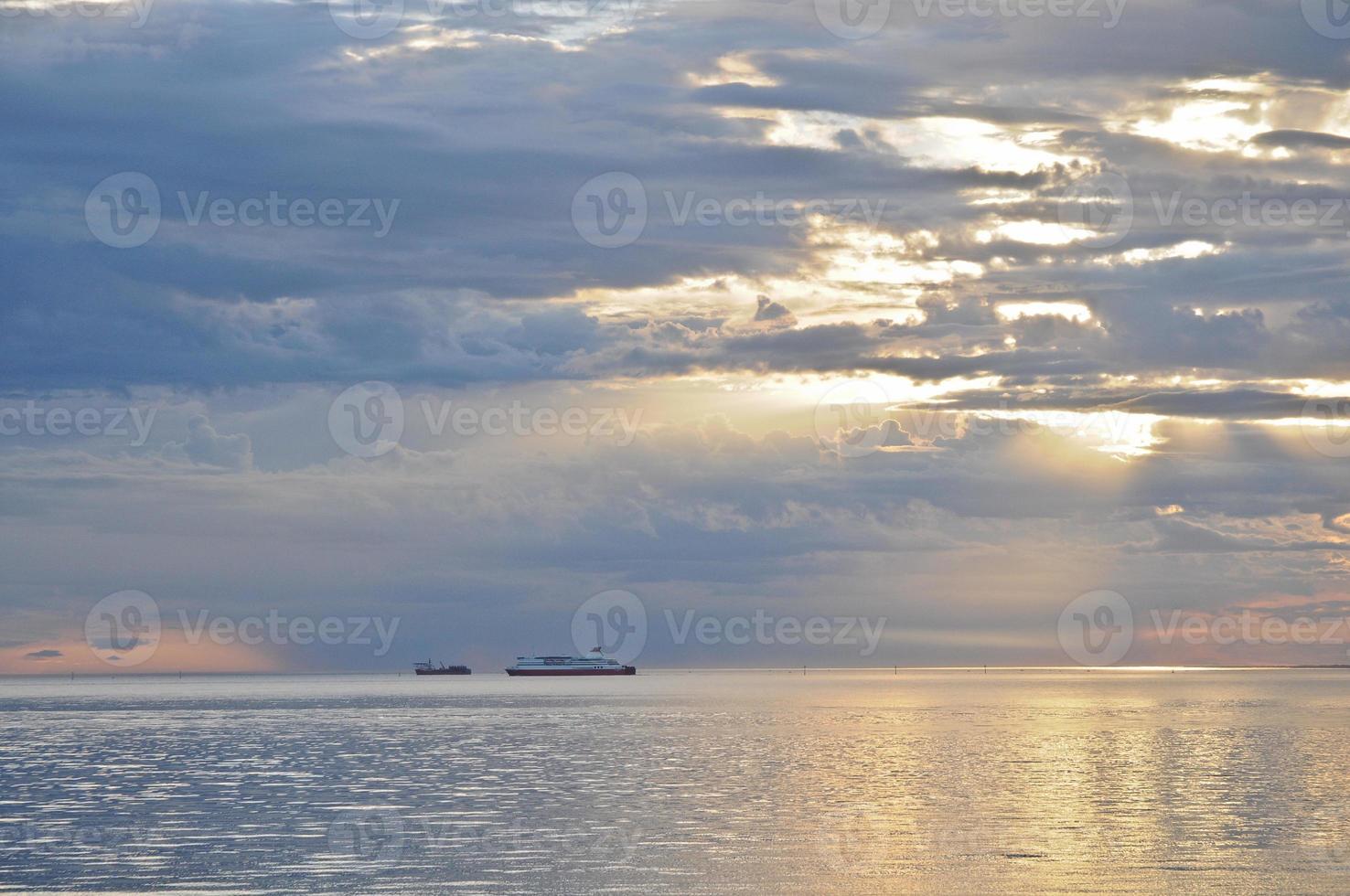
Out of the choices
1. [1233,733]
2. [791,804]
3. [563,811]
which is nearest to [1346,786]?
[791,804]

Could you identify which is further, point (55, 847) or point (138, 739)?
point (138, 739)

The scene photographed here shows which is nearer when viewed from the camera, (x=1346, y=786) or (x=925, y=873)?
(x=925, y=873)

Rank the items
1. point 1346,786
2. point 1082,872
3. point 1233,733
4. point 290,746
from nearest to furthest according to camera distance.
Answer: point 1082,872 < point 1346,786 < point 290,746 < point 1233,733

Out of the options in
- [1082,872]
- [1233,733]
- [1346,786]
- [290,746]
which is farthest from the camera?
[1233,733]

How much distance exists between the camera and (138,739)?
14788cm

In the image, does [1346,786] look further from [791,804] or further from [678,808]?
[678,808]

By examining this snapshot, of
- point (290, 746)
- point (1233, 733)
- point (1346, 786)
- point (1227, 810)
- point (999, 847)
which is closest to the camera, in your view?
point (999, 847)

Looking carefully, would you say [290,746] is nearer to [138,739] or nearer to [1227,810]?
[138,739]

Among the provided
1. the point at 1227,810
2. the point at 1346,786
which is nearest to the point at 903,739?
the point at 1346,786

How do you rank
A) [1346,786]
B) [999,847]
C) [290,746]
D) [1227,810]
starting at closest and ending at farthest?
[999,847]
[1227,810]
[1346,786]
[290,746]

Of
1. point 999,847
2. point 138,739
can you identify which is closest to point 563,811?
point 999,847

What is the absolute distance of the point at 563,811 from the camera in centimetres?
7456

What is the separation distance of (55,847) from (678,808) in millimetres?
29491

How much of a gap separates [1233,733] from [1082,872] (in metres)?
99.9
